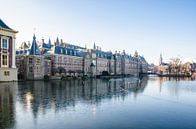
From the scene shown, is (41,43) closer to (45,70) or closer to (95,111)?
(45,70)

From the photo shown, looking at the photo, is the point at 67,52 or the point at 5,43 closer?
the point at 5,43

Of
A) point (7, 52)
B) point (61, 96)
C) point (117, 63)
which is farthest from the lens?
point (117, 63)

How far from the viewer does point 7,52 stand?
61.8 m

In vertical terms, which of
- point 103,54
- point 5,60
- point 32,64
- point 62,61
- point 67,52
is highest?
point 103,54

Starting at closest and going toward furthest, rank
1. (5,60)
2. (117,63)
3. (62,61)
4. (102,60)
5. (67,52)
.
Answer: (5,60), (62,61), (67,52), (102,60), (117,63)

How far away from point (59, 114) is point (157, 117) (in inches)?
264

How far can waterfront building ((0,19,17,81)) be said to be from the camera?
59.9 metres

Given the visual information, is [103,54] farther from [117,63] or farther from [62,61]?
[62,61]

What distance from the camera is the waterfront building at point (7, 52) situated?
59.9m

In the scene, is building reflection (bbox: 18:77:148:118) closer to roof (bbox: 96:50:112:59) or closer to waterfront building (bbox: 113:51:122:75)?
roof (bbox: 96:50:112:59)

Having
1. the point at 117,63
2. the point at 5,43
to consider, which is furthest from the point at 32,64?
the point at 117,63

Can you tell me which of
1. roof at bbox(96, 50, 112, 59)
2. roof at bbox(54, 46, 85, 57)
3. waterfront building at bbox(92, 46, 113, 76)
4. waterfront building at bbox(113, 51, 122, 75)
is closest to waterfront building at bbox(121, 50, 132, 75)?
waterfront building at bbox(113, 51, 122, 75)

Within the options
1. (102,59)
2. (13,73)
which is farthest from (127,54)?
(13,73)

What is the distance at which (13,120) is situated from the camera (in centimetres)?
1503
